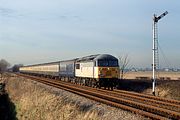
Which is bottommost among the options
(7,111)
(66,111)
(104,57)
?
(7,111)

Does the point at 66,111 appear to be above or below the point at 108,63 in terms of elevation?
below

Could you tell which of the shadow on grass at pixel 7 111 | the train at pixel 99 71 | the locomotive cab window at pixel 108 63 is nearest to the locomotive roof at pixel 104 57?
the train at pixel 99 71

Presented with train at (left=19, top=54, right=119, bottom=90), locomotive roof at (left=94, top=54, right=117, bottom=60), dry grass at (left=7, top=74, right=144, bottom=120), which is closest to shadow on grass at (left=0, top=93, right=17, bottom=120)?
dry grass at (left=7, top=74, right=144, bottom=120)

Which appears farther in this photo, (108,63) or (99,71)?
(108,63)

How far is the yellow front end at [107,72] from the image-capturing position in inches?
1217

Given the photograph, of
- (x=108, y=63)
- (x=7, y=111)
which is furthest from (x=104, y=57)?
(x=7, y=111)

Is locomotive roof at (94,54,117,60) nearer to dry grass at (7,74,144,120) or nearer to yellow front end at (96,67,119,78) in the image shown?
yellow front end at (96,67,119,78)

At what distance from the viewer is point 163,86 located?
1076 inches

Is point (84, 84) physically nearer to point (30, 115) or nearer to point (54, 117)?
point (30, 115)

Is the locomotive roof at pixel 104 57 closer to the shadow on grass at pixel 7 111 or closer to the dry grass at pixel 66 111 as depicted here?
the shadow on grass at pixel 7 111

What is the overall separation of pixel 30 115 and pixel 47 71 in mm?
47983

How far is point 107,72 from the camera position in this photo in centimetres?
3114

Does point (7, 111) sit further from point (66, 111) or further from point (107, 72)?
point (66, 111)

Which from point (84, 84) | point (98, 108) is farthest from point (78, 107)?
point (84, 84)
